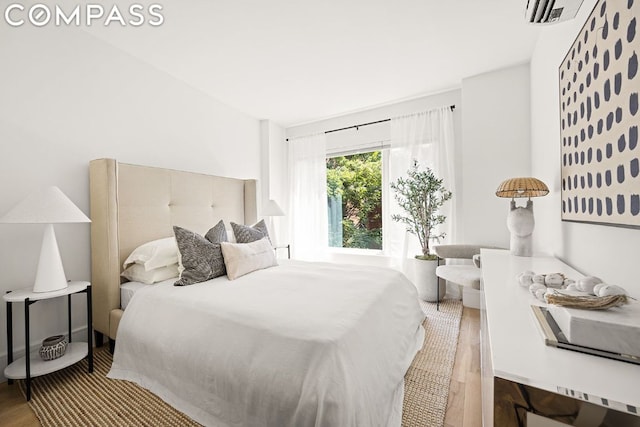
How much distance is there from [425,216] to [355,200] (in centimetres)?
126

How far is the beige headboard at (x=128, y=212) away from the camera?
211 centimetres

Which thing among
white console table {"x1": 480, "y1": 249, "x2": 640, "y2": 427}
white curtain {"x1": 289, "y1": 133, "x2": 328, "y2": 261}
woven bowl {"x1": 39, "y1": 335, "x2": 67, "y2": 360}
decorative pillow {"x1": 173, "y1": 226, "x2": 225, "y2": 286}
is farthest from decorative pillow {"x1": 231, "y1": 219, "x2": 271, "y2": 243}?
white console table {"x1": 480, "y1": 249, "x2": 640, "y2": 427}

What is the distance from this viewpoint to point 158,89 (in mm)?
2770

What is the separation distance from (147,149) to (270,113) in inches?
72.5

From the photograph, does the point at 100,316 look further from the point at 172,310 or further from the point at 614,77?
the point at 614,77

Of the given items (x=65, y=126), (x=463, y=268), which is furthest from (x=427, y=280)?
(x=65, y=126)

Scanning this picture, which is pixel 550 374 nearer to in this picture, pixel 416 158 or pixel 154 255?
pixel 154 255

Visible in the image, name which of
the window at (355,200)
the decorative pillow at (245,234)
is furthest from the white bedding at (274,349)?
the window at (355,200)

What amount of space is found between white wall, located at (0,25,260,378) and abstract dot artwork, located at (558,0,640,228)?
3.26 meters

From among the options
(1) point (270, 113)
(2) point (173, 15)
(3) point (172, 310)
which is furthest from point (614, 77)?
(1) point (270, 113)

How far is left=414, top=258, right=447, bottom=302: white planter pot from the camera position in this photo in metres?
3.13

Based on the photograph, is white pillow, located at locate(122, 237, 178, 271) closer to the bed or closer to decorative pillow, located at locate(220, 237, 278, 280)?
the bed

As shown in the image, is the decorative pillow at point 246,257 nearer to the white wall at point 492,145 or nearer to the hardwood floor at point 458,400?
the hardwood floor at point 458,400

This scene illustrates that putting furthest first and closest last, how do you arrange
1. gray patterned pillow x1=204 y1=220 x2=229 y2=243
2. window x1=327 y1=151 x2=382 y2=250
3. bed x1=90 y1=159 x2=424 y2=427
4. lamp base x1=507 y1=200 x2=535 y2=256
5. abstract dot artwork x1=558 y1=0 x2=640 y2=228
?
window x1=327 y1=151 x2=382 y2=250, gray patterned pillow x1=204 y1=220 x2=229 y2=243, lamp base x1=507 y1=200 x2=535 y2=256, bed x1=90 y1=159 x2=424 y2=427, abstract dot artwork x1=558 y1=0 x2=640 y2=228
